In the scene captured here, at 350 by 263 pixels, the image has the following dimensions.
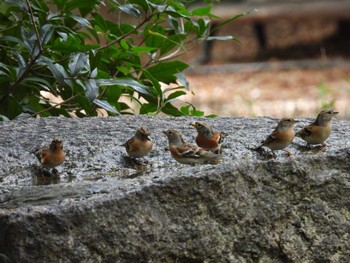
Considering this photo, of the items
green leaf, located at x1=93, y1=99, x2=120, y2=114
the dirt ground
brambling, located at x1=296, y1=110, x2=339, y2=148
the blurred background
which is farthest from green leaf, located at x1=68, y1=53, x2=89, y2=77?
the blurred background

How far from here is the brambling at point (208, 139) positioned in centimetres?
452

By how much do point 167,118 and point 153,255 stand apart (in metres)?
1.75

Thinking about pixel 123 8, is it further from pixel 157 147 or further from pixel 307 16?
pixel 307 16

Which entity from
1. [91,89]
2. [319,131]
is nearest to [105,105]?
[91,89]

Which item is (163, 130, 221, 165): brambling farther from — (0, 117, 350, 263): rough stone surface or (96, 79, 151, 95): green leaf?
(96, 79, 151, 95): green leaf

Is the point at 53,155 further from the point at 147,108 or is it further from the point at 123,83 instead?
the point at 147,108

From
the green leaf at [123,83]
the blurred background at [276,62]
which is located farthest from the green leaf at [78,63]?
the blurred background at [276,62]

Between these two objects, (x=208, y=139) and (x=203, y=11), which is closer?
(x=208, y=139)

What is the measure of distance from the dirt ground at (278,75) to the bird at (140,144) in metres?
4.83

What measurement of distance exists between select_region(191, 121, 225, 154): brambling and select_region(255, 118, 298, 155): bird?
0.22 m

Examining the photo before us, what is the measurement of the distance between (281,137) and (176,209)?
0.91 m

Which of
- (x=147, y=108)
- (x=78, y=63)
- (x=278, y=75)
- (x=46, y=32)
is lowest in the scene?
(x=278, y=75)

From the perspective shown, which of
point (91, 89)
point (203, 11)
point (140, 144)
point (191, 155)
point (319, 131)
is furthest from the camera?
point (203, 11)

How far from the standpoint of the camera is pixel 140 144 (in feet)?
14.6
